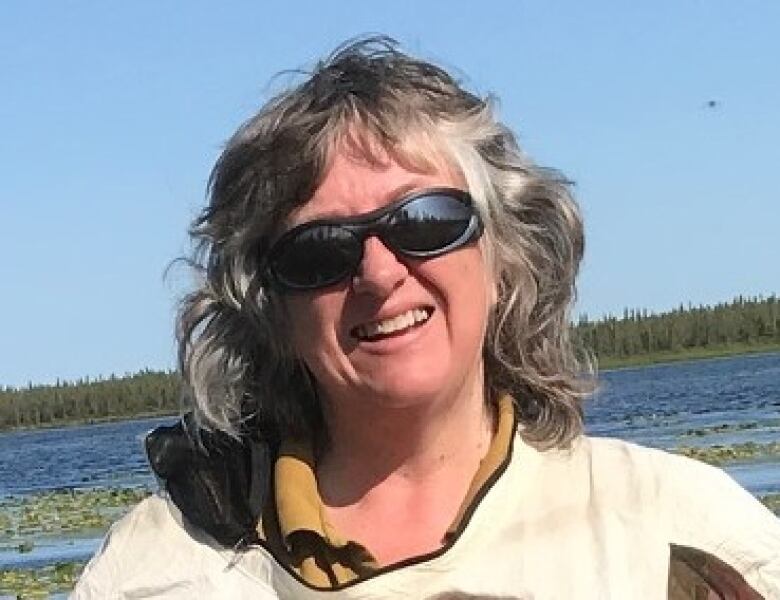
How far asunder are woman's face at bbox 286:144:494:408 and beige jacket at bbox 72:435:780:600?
0.27m

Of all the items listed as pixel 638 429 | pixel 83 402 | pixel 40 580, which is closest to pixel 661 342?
pixel 83 402

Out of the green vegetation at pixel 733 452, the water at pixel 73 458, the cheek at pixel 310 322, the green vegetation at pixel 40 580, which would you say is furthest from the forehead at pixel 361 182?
the green vegetation at pixel 733 452

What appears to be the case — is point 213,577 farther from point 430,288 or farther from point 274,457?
point 430,288

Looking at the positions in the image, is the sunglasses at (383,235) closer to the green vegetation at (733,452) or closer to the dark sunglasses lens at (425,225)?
the dark sunglasses lens at (425,225)

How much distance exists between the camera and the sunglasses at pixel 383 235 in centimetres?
373

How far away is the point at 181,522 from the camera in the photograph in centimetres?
397

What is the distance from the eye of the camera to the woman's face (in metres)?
3.72

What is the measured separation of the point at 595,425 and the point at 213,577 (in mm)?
29427

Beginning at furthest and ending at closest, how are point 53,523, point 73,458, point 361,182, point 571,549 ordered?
point 73,458 → point 53,523 → point 361,182 → point 571,549

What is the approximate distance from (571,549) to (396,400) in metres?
0.44

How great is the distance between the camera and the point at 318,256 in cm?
376

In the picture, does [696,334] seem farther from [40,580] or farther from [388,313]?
[388,313]

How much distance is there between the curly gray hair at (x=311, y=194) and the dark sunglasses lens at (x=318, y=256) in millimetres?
84

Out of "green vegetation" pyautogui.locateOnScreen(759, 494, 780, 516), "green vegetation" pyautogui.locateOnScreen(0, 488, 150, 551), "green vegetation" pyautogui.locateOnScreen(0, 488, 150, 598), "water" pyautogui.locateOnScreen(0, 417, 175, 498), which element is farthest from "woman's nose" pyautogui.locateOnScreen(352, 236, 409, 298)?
"green vegetation" pyautogui.locateOnScreen(0, 488, 150, 551)
